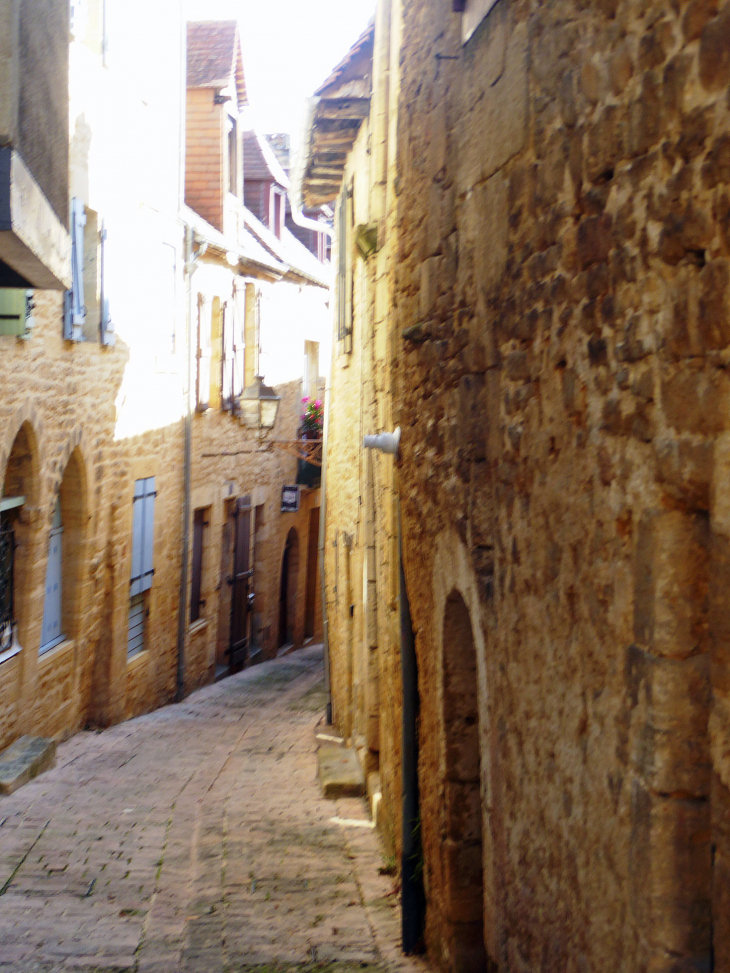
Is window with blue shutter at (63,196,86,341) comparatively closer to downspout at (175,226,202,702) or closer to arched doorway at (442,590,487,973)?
downspout at (175,226,202,702)

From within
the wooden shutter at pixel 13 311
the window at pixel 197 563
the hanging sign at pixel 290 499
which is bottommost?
the window at pixel 197 563

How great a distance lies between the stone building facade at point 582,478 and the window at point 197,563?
389 inches

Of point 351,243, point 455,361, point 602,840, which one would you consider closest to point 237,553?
point 351,243

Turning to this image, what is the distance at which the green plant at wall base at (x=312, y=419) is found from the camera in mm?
18453

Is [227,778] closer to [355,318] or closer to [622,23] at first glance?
[355,318]

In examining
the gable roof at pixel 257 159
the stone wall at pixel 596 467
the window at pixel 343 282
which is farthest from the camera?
the gable roof at pixel 257 159

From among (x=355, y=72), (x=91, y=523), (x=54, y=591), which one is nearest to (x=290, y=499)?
(x=91, y=523)

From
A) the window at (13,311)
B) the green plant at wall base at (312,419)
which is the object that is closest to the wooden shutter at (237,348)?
the green plant at wall base at (312,419)

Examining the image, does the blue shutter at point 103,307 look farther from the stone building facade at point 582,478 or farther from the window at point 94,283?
the stone building facade at point 582,478

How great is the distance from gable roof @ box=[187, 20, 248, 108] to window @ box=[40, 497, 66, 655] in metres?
7.99

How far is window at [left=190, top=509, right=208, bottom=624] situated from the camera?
14.0 meters

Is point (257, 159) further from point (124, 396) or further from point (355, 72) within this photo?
point (355, 72)

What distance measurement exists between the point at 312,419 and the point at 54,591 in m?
9.44

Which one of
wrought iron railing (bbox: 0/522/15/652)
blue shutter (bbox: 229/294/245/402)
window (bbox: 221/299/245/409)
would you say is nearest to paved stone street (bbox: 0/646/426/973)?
wrought iron railing (bbox: 0/522/15/652)
